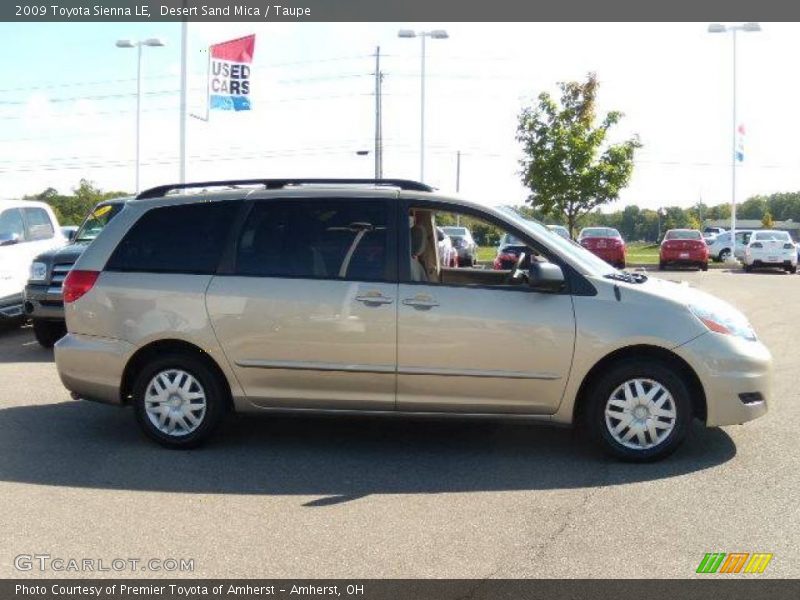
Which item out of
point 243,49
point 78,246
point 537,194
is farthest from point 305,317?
point 537,194

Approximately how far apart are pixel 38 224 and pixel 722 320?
36.1 ft

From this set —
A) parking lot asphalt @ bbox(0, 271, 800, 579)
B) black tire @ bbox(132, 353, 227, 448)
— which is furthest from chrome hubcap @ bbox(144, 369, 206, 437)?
parking lot asphalt @ bbox(0, 271, 800, 579)

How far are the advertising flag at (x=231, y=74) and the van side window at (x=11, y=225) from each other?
22.6 feet

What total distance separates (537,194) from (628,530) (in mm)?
32974

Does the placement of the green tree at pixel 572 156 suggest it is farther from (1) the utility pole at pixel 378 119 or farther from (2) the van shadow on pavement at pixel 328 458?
(2) the van shadow on pavement at pixel 328 458

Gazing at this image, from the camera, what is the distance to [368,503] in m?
5.14

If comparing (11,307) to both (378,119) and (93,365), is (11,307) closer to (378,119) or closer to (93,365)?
(93,365)

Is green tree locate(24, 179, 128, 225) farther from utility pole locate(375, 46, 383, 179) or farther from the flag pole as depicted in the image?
the flag pole

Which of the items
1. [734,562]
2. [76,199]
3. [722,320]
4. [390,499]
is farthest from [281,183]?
[76,199]

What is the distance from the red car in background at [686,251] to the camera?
105ft

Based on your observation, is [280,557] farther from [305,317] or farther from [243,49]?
[243,49]

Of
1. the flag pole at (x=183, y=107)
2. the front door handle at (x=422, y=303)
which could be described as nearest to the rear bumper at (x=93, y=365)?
the front door handle at (x=422, y=303)

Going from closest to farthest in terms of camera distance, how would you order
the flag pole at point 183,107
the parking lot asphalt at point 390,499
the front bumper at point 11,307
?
the parking lot asphalt at point 390,499
the front bumper at point 11,307
the flag pole at point 183,107

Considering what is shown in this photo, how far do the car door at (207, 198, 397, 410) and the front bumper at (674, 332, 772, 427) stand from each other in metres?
2.02
